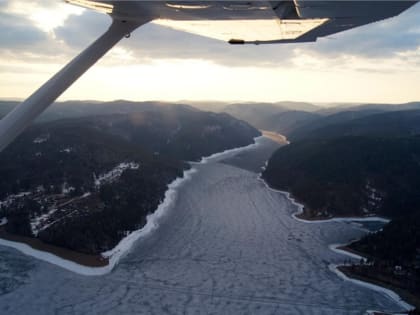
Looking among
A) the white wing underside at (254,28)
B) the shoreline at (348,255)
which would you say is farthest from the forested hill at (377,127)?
the white wing underside at (254,28)

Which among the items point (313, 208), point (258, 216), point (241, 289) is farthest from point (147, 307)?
point (313, 208)

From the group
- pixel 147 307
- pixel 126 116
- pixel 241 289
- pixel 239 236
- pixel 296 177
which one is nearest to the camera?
pixel 147 307

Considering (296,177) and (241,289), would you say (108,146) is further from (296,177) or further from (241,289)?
(241,289)

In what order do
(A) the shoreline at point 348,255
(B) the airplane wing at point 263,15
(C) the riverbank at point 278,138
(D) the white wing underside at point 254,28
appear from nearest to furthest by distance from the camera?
(B) the airplane wing at point 263,15
(D) the white wing underside at point 254,28
(A) the shoreline at point 348,255
(C) the riverbank at point 278,138

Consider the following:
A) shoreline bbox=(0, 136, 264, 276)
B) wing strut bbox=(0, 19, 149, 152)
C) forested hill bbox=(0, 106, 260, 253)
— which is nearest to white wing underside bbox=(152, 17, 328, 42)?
wing strut bbox=(0, 19, 149, 152)

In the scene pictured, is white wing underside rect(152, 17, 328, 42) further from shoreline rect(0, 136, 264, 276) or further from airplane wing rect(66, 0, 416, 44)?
shoreline rect(0, 136, 264, 276)

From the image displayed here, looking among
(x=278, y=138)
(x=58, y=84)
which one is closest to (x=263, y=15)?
(x=58, y=84)

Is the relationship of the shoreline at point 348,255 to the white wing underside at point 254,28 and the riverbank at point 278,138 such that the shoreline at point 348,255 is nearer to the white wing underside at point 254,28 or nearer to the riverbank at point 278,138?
the white wing underside at point 254,28
